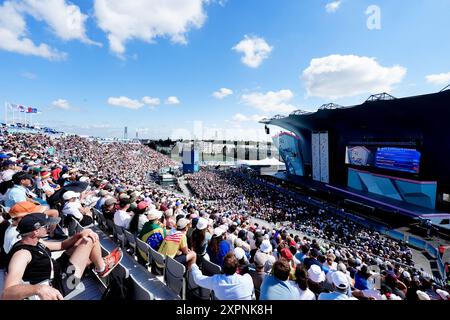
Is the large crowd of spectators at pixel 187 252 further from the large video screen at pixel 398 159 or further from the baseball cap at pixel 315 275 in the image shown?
the large video screen at pixel 398 159

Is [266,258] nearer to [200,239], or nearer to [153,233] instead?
[200,239]

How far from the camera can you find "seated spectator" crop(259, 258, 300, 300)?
2.69 m

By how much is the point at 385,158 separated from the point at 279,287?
27.4m

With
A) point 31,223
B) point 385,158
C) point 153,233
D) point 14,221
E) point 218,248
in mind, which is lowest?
point 218,248

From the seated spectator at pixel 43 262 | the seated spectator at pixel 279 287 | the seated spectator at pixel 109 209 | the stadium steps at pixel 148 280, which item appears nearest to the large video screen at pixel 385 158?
the seated spectator at pixel 279 287

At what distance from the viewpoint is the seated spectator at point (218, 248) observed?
4172 millimetres

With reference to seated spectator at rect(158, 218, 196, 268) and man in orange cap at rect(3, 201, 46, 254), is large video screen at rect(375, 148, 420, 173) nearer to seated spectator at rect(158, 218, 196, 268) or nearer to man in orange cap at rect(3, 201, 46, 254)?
seated spectator at rect(158, 218, 196, 268)

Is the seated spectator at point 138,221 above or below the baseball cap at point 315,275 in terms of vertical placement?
above

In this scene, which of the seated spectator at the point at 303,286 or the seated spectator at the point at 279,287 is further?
the seated spectator at the point at 303,286

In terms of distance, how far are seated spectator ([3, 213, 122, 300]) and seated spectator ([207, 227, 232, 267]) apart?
1.81 meters

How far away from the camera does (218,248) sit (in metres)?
4.50

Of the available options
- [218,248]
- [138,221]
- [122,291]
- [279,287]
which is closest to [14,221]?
[122,291]

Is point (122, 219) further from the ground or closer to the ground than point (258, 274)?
further from the ground
